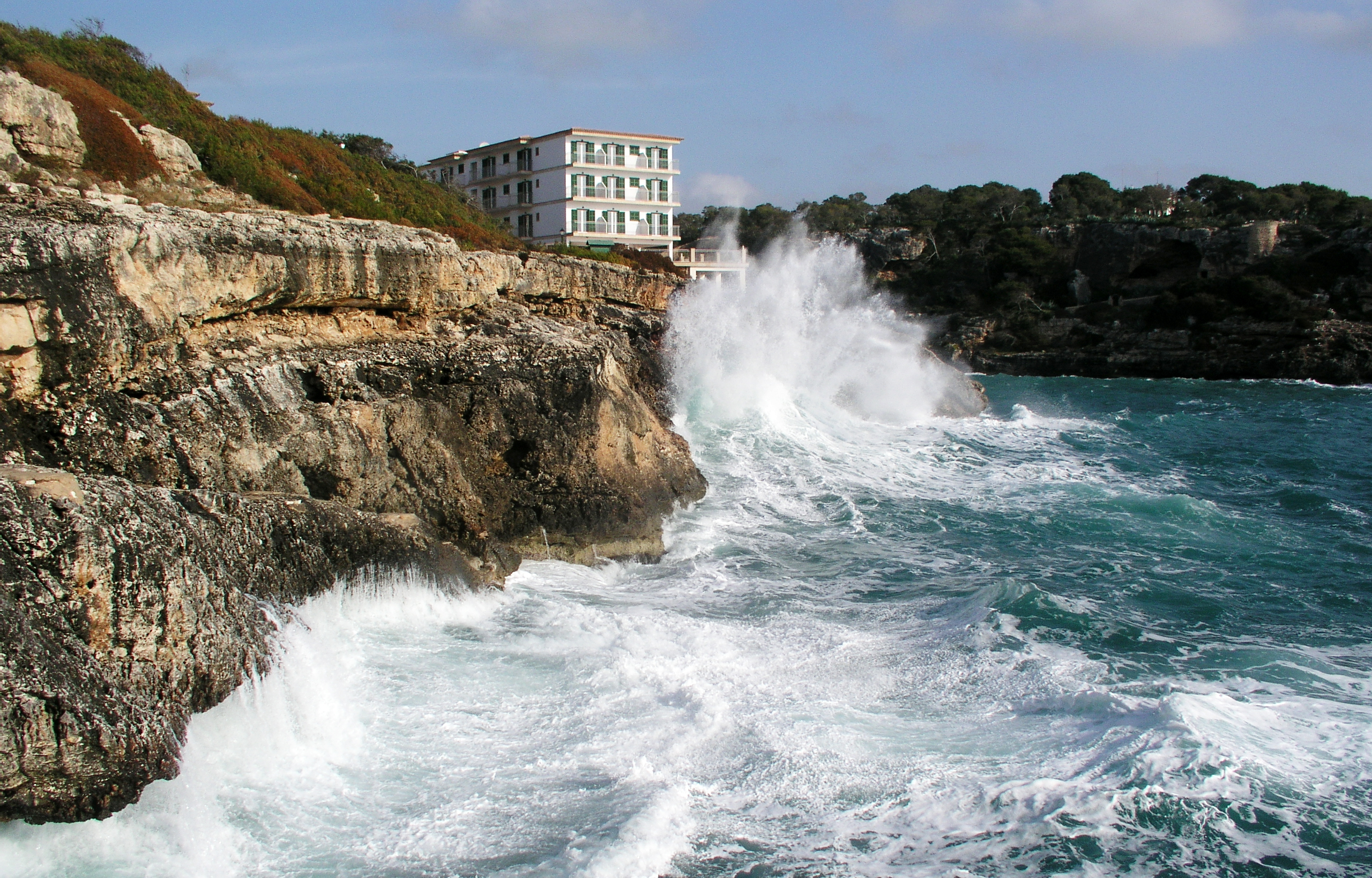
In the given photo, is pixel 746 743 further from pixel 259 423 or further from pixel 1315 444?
pixel 1315 444

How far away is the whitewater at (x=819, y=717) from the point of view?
18.3 ft

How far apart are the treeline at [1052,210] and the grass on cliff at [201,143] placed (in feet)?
174

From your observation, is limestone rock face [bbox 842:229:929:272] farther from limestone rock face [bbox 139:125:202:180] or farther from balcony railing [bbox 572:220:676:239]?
limestone rock face [bbox 139:125:202:180]

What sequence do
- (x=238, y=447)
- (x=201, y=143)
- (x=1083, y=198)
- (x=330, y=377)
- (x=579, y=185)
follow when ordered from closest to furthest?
1. (x=238, y=447)
2. (x=330, y=377)
3. (x=201, y=143)
4. (x=579, y=185)
5. (x=1083, y=198)

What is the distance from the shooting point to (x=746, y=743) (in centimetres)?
685

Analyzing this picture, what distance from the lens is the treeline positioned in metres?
60.2

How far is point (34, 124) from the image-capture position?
11367 millimetres

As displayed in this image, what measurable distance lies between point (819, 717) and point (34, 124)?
1183 cm

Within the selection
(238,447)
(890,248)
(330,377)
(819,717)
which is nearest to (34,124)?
(330,377)

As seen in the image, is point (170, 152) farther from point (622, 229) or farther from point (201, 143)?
point (622, 229)

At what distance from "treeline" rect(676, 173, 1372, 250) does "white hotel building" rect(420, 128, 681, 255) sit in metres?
34.8

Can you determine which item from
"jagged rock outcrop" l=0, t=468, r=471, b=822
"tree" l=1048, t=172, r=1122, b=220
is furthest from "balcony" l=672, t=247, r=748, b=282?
"tree" l=1048, t=172, r=1122, b=220

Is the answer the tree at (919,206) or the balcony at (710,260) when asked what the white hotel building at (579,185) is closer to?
the balcony at (710,260)

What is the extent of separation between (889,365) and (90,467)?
2319cm
